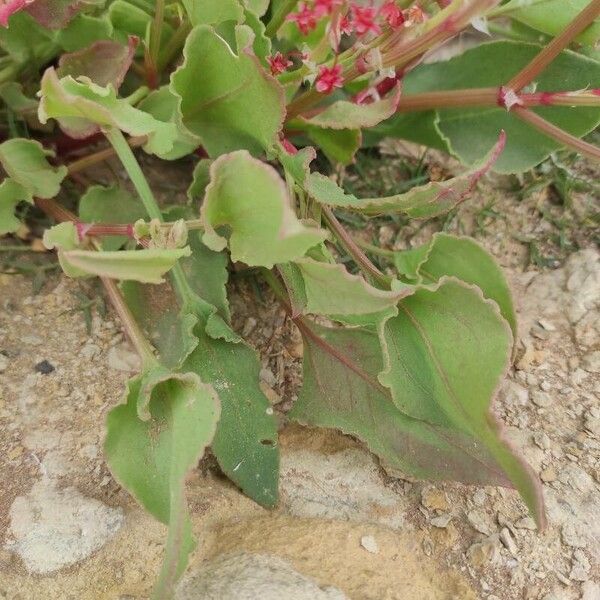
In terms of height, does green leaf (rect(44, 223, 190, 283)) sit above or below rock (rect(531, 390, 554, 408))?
above

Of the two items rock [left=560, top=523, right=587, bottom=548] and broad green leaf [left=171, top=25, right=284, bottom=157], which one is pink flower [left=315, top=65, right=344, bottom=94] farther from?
rock [left=560, top=523, right=587, bottom=548]

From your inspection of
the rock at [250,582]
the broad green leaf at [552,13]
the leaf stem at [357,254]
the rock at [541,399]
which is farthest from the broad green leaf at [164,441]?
the broad green leaf at [552,13]

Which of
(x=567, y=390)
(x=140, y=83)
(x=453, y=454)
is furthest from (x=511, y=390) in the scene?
(x=140, y=83)

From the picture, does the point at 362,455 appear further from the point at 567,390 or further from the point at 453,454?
the point at 567,390

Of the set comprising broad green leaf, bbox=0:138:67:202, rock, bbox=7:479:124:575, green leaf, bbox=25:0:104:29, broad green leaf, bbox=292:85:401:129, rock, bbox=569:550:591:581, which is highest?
broad green leaf, bbox=292:85:401:129

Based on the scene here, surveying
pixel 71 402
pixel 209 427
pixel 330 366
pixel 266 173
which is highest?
pixel 266 173

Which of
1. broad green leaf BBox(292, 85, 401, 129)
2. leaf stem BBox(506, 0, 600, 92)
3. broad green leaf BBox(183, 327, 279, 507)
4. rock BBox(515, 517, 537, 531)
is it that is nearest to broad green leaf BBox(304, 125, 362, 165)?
broad green leaf BBox(292, 85, 401, 129)
